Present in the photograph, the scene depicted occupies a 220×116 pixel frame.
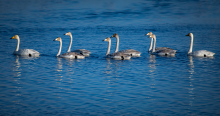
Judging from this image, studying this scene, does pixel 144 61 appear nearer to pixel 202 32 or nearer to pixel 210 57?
pixel 210 57

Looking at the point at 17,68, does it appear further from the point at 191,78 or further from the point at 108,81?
the point at 191,78

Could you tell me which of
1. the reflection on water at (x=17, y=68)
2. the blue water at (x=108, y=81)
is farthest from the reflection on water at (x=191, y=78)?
the reflection on water at (x=17, y=68)

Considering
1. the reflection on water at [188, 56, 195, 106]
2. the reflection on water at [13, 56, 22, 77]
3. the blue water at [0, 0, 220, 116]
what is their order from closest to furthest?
the blue water at [0, 0, 220, 116], the reflection on water at [188, 56, 195, 106], the reflection on water at [13, 56, 22, 77]

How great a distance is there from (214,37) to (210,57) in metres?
9.44

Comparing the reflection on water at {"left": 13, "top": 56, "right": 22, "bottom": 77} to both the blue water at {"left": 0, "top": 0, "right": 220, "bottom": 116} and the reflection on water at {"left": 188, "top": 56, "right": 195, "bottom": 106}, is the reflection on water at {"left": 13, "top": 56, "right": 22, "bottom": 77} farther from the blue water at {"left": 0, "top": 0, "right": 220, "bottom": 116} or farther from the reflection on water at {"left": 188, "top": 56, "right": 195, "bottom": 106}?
the reflection on water at {"left": 188, "top": 56, "right": 195, "bottom": 106}

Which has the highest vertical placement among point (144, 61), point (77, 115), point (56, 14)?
point (56, 14)

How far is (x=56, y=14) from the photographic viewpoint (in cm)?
5288

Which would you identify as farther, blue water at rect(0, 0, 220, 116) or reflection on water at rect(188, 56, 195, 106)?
reflection on water at rect(188, 56, 195, 106)

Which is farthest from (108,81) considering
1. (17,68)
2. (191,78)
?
(17,68)

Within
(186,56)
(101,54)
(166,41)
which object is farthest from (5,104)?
(166,41)

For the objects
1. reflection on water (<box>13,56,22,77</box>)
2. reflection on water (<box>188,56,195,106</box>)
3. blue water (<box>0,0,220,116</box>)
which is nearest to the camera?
blue water (<box>0,0,220,116</box>)

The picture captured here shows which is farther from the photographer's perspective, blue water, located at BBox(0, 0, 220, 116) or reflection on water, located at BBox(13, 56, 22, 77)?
reflection on water, located at BBox(13, 56, 22, 77)

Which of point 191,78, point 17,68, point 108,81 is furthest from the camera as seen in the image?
point 17,68

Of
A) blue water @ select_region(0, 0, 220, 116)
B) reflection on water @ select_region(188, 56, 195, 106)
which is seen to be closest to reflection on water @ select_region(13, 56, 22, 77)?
blue water @ select_region(0, 0, 220, 116)
